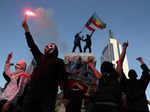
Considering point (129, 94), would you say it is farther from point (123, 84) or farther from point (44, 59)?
point (44, 59)

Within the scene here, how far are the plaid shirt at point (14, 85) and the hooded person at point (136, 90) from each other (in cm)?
207

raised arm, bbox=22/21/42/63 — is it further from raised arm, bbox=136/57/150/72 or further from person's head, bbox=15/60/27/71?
raised arm, bbox=136/57/150/72

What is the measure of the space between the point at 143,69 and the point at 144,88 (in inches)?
21.5

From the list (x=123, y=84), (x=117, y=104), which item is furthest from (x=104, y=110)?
(x=123, y=84)

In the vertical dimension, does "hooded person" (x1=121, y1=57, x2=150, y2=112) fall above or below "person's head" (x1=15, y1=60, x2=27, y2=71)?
below

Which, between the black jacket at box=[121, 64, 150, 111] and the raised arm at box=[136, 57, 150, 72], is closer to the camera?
the black jacket at box=[121, 64, 150, 111]

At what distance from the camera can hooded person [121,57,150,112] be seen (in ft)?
8.25

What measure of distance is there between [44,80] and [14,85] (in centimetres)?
124

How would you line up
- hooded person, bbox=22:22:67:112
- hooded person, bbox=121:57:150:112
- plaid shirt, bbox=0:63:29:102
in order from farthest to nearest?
plaid shirt, bbox=0:63:29:102 → hooded person, bbox=121:57:150:112 → hooded person, bbox=22:22:67:112

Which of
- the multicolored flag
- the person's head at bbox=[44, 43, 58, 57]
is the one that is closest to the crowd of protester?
the person's head at bbox=[44, 43, 58, 57]

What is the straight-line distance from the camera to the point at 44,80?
1.95 metres

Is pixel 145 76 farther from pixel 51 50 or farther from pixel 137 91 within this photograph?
pixel 51 50

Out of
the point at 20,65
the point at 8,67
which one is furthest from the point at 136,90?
the point at 8,67

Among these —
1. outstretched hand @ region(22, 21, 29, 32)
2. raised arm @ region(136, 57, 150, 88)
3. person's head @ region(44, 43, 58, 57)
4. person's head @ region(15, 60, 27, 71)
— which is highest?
outstretched hand @ region(22, 21, 29, 32)
